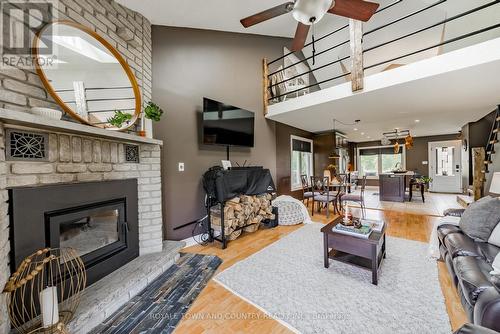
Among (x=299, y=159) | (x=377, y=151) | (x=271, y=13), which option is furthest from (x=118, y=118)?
(x=377, y=151)

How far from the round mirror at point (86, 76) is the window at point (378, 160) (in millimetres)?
9345

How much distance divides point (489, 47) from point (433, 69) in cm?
45

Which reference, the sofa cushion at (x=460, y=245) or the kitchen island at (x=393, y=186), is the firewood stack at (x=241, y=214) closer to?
the sofa cushion at (x=460, y=245)

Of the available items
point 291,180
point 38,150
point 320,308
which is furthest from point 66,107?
point 291,180

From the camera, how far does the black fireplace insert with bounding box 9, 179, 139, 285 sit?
1270mm

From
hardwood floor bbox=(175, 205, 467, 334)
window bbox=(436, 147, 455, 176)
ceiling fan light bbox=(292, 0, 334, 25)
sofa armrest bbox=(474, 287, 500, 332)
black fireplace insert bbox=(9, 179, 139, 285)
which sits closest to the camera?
sofa armrest bbox=(474, 287, 500, 332)

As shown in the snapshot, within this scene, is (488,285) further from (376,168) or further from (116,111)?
(376,168)

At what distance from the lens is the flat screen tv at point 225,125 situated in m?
3.04

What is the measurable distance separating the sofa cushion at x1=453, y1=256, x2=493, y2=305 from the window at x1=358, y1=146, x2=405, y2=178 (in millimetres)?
8012

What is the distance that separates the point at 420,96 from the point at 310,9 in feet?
9.10

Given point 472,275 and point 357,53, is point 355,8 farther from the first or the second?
point 472,275

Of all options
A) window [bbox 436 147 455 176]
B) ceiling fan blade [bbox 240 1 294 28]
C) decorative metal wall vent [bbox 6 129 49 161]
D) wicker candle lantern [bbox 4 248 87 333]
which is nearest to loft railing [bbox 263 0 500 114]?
ceiling fan blade [bbox 240 1 294 28]

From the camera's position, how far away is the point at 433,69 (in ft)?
7.97

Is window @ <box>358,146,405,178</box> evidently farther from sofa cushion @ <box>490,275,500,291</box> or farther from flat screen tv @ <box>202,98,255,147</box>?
sofa cushion @ <box>490,275,500,291</box>
